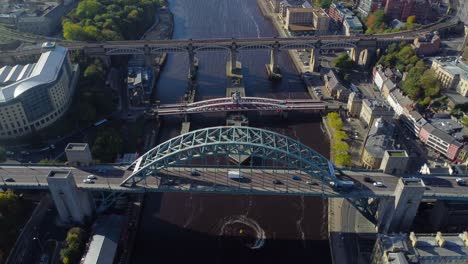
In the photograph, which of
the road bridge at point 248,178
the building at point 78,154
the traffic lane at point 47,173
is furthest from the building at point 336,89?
the building at point 78,154

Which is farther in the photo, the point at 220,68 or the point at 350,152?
the point at 220,68

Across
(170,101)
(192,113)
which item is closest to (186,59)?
(170,101)

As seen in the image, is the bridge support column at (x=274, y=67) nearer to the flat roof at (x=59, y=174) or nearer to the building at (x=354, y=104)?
the building at (x=354, y=104)

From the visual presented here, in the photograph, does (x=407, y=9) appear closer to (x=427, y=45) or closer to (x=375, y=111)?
(x=427, y=45)

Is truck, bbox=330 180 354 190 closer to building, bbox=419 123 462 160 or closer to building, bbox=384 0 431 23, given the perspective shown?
building, bbox=419 123 462 160

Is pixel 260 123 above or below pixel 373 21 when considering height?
below

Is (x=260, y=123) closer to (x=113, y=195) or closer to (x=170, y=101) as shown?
(x=170, y=101)

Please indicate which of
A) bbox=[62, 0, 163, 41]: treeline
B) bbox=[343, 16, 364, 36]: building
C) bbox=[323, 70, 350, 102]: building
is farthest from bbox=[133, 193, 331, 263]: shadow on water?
bbox=[343, 16, 364, 36]: building
